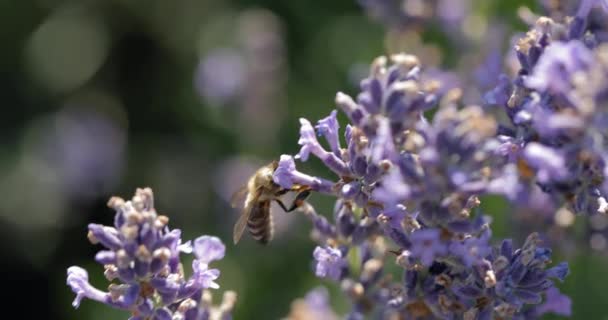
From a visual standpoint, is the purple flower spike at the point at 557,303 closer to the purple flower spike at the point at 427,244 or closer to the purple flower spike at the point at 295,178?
the purple flower spike at the point at 427,244

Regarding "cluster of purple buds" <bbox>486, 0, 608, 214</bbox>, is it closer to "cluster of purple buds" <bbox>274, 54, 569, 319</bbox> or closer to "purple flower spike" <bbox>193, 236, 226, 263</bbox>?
"cluster of purple buds" <bbox>274, 54, 569, 319</bbox>

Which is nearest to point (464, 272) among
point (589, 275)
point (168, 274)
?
point (168, 274)

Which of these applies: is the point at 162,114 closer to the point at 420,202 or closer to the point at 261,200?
the point at 261,200

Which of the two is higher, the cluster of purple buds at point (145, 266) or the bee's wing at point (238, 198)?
the bee's wing at point (238, 198)

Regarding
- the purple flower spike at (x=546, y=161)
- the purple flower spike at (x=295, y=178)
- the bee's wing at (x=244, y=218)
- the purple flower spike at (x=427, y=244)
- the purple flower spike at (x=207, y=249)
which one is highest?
the bee's wing at (x=244, y=218)

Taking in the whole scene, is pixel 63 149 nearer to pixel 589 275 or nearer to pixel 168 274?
pixel 589 275

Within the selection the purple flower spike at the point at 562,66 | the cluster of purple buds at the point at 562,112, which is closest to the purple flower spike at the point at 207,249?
the cluster of purple buds at the point at 562,112
